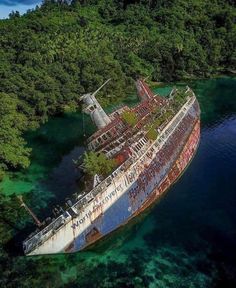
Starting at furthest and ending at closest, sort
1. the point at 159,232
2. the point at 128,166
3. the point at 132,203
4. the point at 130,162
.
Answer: the point at 130,162
the point at 128,166
the point at 132,203
the point at 159,232

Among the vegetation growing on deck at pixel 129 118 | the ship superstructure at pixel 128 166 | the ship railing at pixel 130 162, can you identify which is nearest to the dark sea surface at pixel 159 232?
the ship superstructure at pixel 128 166

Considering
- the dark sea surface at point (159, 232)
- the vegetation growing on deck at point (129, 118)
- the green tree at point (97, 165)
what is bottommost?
the dark sea surface at point (159, 232)

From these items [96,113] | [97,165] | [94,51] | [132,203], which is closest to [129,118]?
[96,113]

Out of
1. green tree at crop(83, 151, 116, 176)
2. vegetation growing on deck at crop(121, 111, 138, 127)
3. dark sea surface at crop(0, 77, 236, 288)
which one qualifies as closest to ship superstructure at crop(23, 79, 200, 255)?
vegetation growing on deck at crop(121, 111, 138, 127)

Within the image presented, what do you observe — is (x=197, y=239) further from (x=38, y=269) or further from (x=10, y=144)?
(x=10, y=144)

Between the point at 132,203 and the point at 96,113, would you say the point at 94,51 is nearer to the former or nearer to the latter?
the point at 96,113

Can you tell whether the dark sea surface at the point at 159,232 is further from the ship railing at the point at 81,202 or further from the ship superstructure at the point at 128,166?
the ship railing at the point at 81,202
